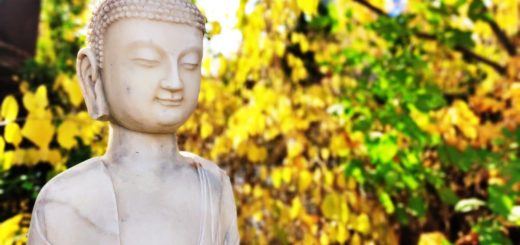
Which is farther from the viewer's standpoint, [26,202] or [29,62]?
[29,62]

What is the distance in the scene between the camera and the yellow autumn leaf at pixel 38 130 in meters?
2.02

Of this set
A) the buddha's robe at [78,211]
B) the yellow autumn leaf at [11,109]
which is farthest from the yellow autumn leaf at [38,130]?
the buddha's robe at [78,211]

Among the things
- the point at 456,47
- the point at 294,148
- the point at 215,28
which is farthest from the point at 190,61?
the point at 456,47

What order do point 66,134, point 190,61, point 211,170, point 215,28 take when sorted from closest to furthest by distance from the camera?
point 190,61 → point 211,170 → point 66,134 → point 215,28

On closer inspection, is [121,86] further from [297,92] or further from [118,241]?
[297,92]

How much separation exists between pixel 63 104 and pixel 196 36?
219 centimetres

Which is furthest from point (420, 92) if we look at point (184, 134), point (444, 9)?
point (184, 134)

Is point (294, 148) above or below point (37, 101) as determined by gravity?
below

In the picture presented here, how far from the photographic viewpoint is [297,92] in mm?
3262

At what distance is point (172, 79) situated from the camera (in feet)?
4.26

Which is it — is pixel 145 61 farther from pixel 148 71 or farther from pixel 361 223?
pixel 361 223

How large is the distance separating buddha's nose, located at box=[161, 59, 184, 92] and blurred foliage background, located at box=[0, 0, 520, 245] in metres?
1.09

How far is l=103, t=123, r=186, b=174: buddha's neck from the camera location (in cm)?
133

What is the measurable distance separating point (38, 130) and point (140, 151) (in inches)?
32.9
